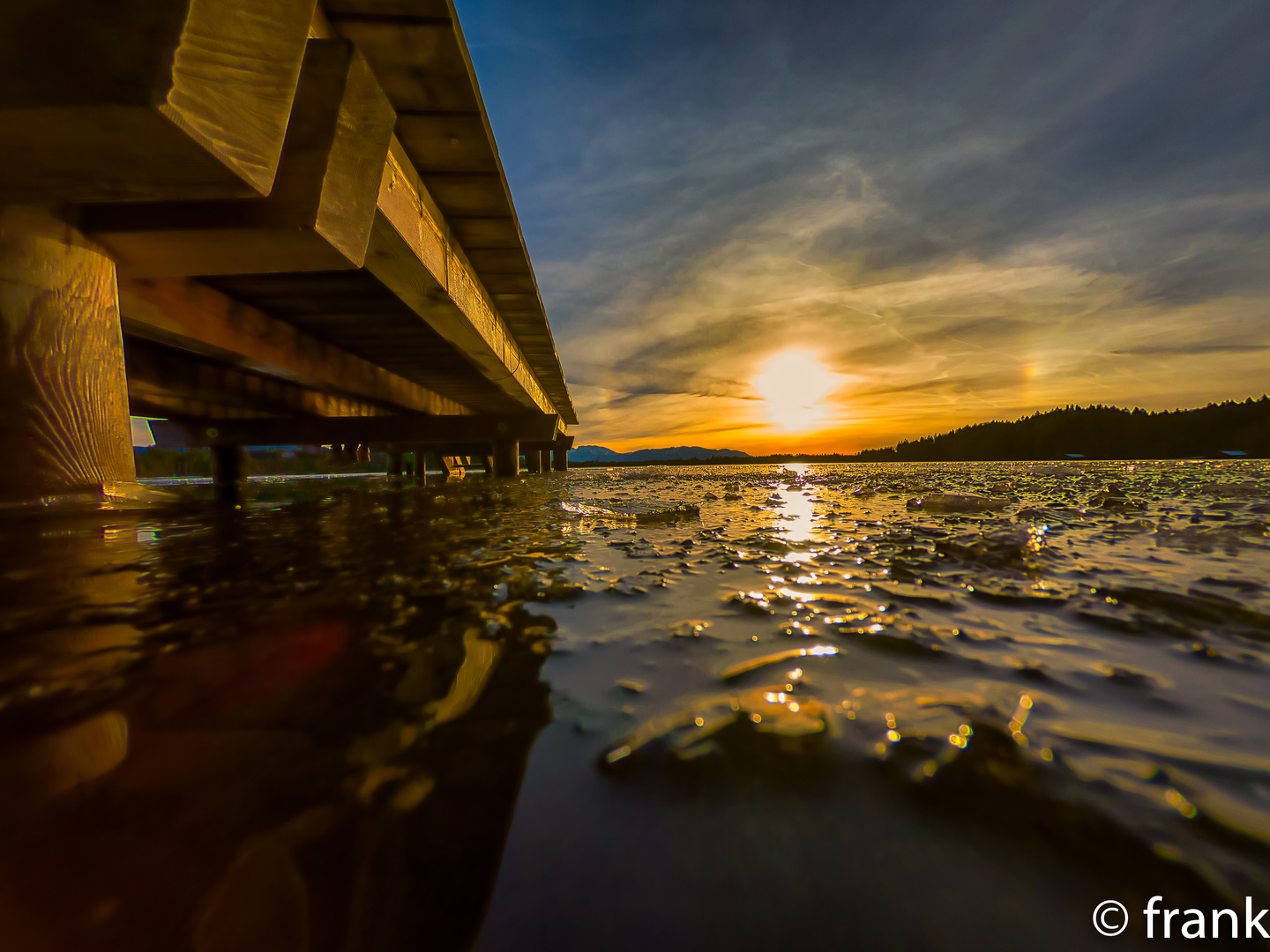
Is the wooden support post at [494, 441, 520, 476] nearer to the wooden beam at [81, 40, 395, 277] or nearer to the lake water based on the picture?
the wooden beam at [81, 40, 395, 277]

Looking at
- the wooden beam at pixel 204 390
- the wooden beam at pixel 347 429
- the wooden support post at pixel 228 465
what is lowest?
the wooden support post at pixel 228 465

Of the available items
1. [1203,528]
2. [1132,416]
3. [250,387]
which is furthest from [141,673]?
[1132,416]

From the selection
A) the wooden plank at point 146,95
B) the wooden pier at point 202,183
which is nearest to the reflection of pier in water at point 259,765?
the wooden pier at point 202,183

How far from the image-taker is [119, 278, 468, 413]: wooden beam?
422 cm

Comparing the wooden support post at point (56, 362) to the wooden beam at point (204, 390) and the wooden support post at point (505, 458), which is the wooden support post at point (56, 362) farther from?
the wooden support post at point (505, 458)

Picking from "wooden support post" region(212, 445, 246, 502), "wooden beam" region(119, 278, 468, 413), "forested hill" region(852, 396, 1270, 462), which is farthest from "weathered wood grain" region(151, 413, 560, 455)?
"forested hill" region(852, 396, 1270, 462)

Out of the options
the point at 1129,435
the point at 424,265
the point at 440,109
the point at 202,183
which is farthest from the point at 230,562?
the point at 1129,435

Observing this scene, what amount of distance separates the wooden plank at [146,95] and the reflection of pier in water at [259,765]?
1.91 meters

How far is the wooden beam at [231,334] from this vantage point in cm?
422

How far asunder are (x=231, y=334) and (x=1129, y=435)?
56525 mm

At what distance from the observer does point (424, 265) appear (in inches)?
149

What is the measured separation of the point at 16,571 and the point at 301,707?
246 cm

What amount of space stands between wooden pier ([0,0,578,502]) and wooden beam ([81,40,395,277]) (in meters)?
0.01

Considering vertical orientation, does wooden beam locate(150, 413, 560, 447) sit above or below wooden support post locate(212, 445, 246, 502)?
above
